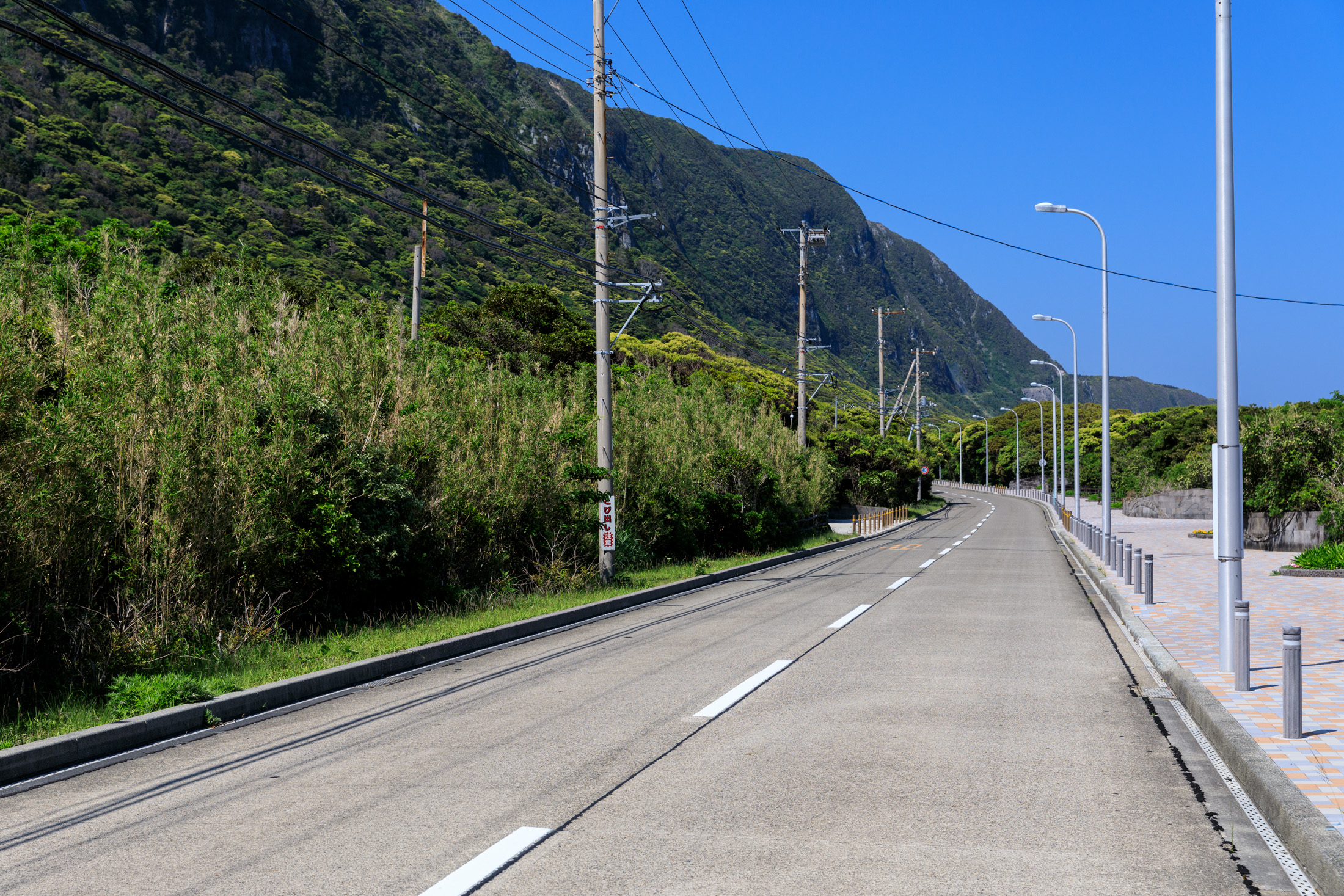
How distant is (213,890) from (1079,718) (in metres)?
6.42

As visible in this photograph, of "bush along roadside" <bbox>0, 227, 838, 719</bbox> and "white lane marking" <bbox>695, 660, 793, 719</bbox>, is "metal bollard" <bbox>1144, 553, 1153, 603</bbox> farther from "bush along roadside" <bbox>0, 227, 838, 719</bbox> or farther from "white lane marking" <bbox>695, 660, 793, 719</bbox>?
"bush along roadside" <bbox>0, 227, 838, 719</bbox>

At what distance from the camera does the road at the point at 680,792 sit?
15.4 ft

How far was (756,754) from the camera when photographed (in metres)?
6.93

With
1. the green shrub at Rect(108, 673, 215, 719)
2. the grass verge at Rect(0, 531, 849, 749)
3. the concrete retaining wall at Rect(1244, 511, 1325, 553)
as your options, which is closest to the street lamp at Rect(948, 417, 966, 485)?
the concrete retaining wall at Rect(1244, 511, 1325, 553)

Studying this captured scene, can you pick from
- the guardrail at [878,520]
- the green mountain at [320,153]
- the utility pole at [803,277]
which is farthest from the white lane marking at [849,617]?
the guardrail at [878,520]

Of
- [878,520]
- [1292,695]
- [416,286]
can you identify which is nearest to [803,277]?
[878,520]

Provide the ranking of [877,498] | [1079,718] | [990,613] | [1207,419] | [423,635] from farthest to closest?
1. [1207,419]
2. [877,498]
3. [990,613]
4. [423,635]
5. [1079,718]

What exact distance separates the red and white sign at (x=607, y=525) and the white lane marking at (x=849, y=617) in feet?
14.8

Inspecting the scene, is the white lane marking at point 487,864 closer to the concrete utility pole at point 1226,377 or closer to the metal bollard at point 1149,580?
the concrete utility pole at point 1226,377

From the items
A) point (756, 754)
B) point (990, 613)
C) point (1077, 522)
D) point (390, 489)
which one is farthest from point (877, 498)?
point (756, 754)

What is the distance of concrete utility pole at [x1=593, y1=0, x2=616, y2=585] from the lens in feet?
59.6

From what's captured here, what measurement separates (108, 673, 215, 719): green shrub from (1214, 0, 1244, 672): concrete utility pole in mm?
8867

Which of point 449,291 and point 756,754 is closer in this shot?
point 756,754

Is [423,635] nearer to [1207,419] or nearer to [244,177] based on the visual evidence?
[244,177]
